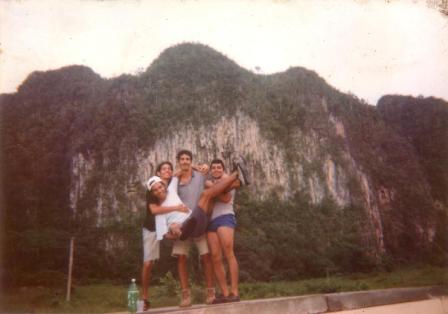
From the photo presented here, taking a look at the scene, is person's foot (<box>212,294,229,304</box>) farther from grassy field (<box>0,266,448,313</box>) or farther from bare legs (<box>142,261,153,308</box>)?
bare legs (<box>142,261,153,308</box>)

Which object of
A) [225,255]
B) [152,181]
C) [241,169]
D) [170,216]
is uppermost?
[241,169]

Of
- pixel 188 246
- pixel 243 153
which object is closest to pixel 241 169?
pixel 243 153

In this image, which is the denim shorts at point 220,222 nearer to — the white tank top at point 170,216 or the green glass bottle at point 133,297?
the white tank top at point 170,216

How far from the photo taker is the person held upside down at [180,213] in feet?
19.0

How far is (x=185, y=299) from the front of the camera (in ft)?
18.5

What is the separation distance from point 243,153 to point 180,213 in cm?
142

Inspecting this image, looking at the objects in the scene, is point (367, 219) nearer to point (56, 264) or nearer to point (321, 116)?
point (321, 116)

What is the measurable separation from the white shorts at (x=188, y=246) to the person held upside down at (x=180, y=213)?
58 mm

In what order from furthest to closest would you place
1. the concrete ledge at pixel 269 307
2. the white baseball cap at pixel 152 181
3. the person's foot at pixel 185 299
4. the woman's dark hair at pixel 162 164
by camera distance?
the woman's dark hair at pixel 162 164, the white baseball cap at pixel 152 181, the person's foot at pixel 185 299, the concrete ledge at pixel 269 307

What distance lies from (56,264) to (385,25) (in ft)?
19.3

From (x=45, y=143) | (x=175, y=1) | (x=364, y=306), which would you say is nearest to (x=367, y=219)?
(x=364, y=306)

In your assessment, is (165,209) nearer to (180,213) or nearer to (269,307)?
(180,213)

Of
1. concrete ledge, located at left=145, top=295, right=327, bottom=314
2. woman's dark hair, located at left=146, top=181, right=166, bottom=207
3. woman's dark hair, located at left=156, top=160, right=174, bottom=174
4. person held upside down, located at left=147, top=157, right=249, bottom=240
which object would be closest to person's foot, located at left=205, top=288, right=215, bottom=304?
concrete ledge, located at left=145, top=295, right=327, bottom=314

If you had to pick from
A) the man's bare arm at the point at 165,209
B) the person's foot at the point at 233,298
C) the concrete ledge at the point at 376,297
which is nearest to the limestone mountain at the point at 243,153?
the man's bare arm at the point at 165,209
